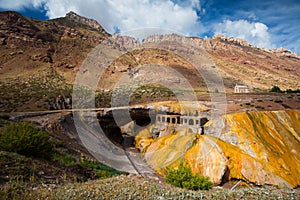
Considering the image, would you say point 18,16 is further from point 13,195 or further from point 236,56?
point 236,56

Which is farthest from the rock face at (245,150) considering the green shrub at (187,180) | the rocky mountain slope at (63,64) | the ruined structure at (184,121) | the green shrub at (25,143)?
the rocky mountain slope at (63,64)

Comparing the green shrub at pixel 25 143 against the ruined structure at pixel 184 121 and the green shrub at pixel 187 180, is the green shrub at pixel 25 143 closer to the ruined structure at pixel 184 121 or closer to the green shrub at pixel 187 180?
the green shrub at pixel 187 180

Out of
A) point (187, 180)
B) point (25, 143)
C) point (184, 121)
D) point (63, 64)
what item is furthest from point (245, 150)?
point (63, 64)

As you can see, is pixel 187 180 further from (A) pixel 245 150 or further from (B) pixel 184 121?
(B) pixel 184 121

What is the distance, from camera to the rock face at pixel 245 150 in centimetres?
1163

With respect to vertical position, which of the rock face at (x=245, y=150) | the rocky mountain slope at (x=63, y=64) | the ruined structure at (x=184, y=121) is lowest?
the rock face at (x=245, y=150)

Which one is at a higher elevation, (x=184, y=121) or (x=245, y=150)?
(x=184, y=121)

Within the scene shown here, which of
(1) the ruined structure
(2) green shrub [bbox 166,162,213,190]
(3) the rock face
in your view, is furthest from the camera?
(1) the ruined structure

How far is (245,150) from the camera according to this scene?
12.7 meters

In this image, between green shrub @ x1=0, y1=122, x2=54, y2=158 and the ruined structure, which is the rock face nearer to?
the ruined structure

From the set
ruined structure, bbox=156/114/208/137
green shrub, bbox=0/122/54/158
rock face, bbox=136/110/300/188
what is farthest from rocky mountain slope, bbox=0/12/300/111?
green shrub, bbox=0/122/54/158

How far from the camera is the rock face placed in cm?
1163

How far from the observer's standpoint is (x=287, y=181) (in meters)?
11.1

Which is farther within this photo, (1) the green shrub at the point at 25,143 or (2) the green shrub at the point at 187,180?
(1) the green shrub at the point at 25,143
